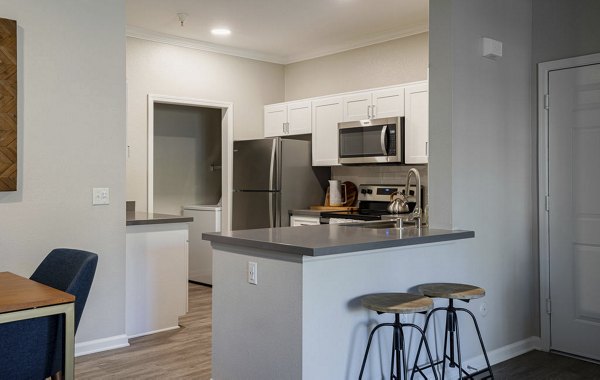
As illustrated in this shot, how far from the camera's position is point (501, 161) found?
3.60 m

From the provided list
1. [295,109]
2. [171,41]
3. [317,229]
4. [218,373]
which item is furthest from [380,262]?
[171,41]

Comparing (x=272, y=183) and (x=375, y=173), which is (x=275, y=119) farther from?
(x=375, y=173)

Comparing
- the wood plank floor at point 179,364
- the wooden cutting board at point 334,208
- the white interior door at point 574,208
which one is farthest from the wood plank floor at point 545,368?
the wooden cutting board at point 334,208

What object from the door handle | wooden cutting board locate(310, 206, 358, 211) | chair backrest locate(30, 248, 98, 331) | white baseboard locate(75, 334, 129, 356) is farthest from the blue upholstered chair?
wooden cutting board locate(310, 206, 358, 211)

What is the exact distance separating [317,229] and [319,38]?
3.04 meters

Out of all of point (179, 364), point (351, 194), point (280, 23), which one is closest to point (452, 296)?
point (179, 364)

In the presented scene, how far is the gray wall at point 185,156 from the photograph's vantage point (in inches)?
255

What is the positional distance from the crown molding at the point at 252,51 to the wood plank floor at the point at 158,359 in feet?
9.43

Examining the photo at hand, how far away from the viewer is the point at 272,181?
5504 mm

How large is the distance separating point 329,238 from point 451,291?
663 mm

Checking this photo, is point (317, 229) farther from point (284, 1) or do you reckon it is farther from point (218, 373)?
point (284, 1)

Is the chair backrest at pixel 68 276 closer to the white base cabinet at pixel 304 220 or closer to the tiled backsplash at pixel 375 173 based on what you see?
the white base cabinet at pixel 304 220

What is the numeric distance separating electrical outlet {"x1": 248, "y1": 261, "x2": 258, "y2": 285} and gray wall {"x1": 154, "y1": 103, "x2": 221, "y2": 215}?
393cm

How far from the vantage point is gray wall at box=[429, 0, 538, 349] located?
10.7ft
